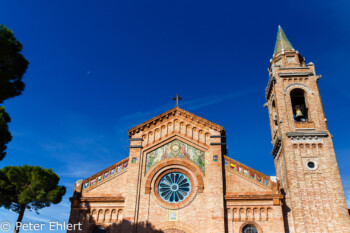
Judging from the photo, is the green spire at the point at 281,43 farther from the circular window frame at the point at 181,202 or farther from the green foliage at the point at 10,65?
the green foliage at the point at 10,65

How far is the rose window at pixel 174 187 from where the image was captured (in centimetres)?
2155

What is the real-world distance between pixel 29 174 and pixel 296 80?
75.3 feet

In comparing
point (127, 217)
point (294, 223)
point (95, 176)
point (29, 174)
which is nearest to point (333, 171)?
point (294, 223)

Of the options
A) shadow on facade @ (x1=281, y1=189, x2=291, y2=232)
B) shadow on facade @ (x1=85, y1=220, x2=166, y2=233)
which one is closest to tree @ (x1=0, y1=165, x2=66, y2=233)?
shadow on facade @ (x1=85, y1=220, x2=166, y2=233)

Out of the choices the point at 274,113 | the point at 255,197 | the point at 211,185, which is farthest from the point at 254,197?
the point at 274,113

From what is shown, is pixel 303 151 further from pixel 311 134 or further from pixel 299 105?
pixel 299 105

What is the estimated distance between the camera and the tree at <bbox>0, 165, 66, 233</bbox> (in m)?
22.5

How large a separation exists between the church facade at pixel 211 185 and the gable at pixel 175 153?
77 millimetres

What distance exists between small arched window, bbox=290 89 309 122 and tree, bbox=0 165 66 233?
20.5 meters

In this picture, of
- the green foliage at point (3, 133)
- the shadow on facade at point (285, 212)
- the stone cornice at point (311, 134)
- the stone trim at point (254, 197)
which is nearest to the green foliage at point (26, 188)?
the green foliage at point (3, 133)

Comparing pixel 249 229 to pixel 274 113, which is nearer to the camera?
pixel 249 229

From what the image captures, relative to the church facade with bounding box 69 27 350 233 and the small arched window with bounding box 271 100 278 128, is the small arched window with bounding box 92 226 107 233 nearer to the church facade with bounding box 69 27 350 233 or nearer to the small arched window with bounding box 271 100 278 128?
the church facade with bounding box 69 27 350 233

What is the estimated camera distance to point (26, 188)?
22.7m

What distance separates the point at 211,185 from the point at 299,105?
12223 mm
